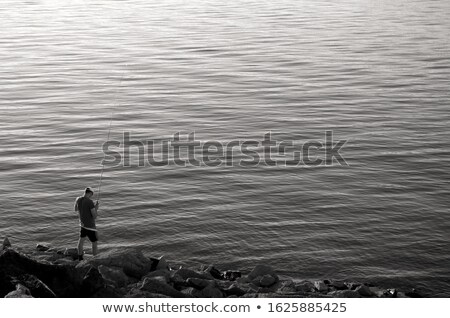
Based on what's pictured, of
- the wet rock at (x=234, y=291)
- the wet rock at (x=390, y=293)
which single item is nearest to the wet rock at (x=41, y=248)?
the wet rock at (x=234, y=291)

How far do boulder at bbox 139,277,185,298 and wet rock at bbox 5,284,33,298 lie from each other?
277cm

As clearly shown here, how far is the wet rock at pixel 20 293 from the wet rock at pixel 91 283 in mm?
1246

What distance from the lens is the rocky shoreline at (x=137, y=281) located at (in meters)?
16.5

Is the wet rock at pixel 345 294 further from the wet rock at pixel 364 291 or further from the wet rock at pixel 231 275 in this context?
the wet rock at pixel 231 275

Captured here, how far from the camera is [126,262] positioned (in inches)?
745

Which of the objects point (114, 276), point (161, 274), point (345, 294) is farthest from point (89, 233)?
point (345, 294)

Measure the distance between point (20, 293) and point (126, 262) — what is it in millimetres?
3719

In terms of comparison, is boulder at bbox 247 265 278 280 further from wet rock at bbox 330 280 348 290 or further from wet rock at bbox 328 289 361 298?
wet rock at bbox 328 289 361 298

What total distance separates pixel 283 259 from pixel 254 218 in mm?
3386

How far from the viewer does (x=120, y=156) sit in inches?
1281

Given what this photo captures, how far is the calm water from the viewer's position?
22.9 metres

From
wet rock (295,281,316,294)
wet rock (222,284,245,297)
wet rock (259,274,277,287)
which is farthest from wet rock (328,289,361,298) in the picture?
wet rock (222,284,245,297)

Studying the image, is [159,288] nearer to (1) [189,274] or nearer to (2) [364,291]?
(1) [189,274]

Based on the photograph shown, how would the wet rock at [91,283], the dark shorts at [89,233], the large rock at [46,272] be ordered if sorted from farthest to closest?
the dark shorts at [89,233] < the large rock at [46,272] < the wet rock at [91,283]
